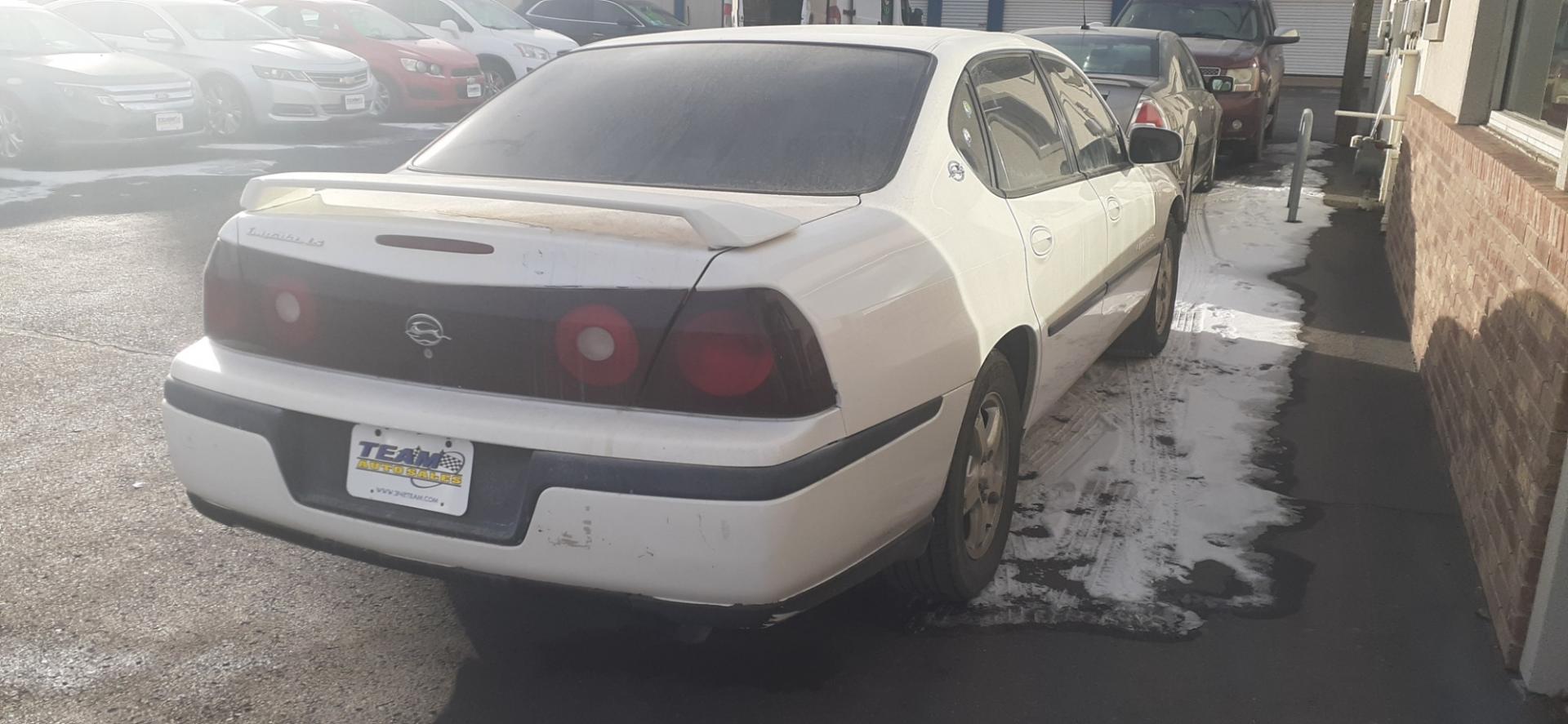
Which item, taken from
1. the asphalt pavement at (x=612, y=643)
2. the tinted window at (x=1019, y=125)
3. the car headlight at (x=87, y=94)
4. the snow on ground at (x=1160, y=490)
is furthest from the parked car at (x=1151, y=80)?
the car headlight at (x=87, y=94)

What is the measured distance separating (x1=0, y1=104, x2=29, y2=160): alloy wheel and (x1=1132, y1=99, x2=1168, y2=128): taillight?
9030 millimetres

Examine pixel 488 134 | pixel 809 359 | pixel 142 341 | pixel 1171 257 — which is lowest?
pixel 142 341

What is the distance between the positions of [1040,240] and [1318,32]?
88.7ft

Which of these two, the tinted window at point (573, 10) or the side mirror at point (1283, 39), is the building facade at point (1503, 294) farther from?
the tinted window at point (573, 10)

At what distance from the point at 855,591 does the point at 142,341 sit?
3.82 m

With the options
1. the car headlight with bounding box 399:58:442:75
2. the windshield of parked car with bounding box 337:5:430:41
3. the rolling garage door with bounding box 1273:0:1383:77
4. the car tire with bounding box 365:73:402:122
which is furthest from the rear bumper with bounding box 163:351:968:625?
the rolling garage door with bounding box 1273:0:1383:77

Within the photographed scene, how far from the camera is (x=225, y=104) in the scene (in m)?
13.3

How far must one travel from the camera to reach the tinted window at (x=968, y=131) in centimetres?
361

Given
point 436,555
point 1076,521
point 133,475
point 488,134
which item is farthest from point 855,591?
point 133,475

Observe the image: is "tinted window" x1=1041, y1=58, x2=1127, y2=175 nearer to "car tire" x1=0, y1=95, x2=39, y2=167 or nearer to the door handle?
the door handle

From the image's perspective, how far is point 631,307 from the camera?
8.58 feet

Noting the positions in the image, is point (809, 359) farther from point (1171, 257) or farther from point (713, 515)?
point (1171, 257)

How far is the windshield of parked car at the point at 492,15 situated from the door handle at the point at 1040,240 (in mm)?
15043

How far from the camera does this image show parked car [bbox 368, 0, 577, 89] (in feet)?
56.3
